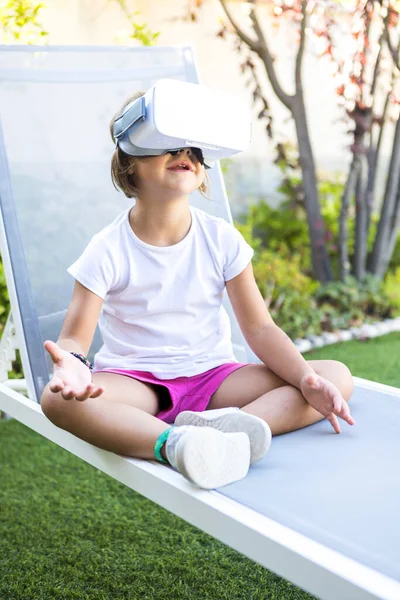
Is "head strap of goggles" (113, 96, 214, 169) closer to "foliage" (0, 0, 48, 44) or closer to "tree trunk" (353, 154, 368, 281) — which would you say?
"foliage" (0, 0, 48, 44)

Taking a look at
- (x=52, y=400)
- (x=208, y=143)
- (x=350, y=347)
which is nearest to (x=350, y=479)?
(x=52, y=400)

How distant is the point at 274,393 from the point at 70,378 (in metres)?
0.59

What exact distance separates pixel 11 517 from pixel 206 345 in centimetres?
103

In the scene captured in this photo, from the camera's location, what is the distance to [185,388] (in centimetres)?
205

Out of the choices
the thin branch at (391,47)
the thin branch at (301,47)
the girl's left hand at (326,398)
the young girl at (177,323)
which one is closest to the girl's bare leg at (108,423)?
the young girl at (177,323)

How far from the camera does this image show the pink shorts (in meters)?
2.00

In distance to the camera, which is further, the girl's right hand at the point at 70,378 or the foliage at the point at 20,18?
the foliage at the point at 20,18

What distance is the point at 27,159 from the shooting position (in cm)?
251

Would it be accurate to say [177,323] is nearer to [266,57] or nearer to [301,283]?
[301,283]

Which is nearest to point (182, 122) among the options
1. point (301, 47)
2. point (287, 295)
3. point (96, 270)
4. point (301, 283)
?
point (96, 270)

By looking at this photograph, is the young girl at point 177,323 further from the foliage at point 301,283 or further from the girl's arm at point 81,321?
the foliage at point 301,283

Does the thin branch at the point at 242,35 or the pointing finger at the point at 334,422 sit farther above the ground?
the thin branch at the point at 242,35

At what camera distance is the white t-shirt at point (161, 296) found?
6.80ft

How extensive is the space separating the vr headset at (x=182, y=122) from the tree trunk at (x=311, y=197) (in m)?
3.24
